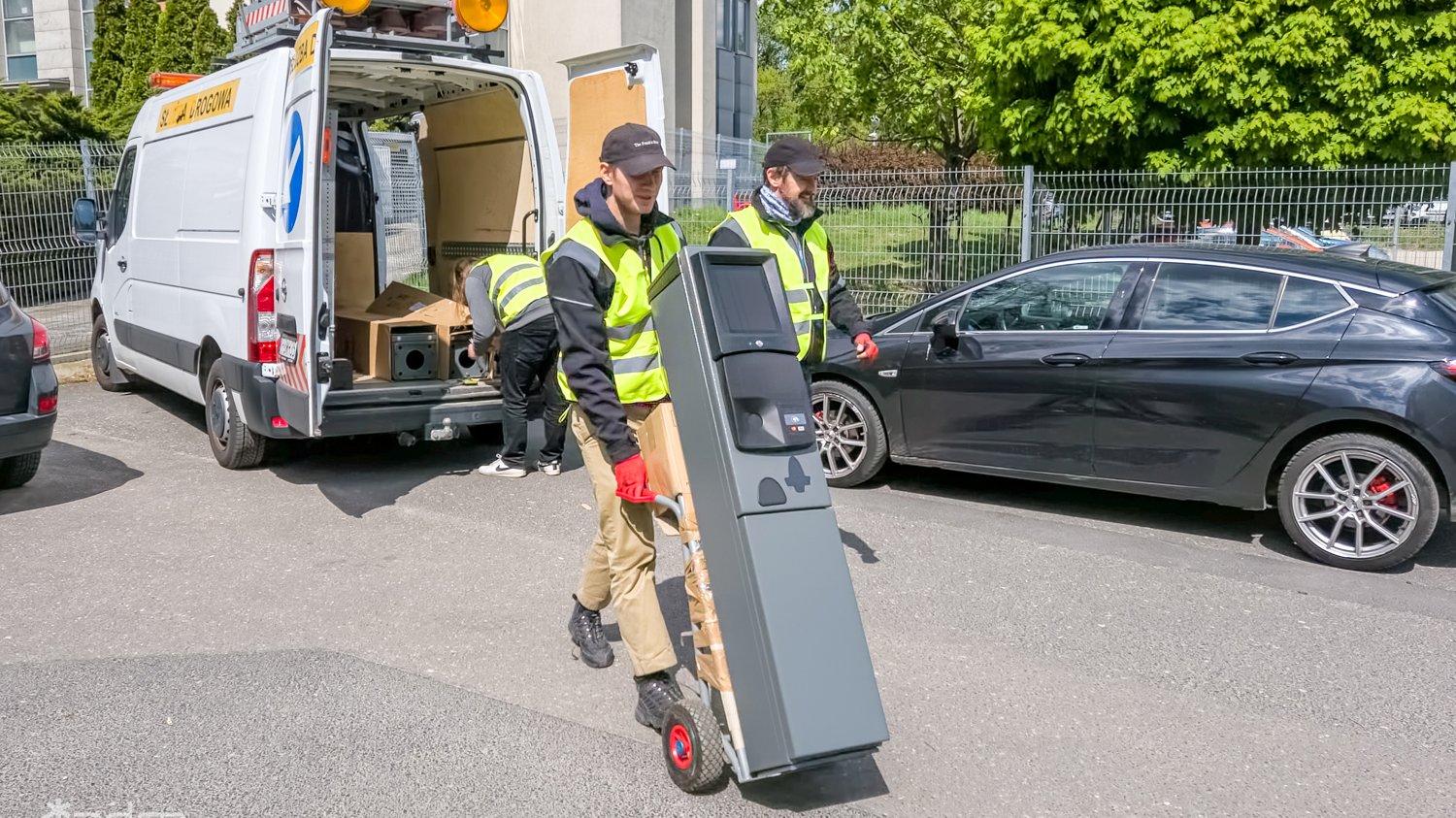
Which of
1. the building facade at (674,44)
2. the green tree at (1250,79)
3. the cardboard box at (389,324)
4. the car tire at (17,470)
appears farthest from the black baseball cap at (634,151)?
the building facade at (674,44)

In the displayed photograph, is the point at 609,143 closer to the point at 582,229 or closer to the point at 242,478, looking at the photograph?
the point at 582,229

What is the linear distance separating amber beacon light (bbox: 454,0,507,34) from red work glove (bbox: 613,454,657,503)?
470 cm

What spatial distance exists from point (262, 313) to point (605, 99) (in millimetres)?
2579

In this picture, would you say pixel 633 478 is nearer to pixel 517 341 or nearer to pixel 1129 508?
pixel 517 341

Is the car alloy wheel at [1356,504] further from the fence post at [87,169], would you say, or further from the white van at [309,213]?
the fence post at [87,169]

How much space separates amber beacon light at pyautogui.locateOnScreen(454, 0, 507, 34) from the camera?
7.45 m

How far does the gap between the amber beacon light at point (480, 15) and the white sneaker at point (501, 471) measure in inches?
107

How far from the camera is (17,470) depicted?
7199 millimetres

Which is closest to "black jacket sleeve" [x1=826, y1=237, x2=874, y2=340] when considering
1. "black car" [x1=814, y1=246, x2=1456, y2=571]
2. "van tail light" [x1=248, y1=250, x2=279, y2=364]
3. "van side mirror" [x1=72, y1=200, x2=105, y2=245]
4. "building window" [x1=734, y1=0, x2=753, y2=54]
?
"black car" [x1=814, y1=246, x2=1456, y2=571]

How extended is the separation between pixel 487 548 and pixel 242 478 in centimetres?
229

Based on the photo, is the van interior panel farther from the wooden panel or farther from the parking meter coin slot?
the parking meter coin slot

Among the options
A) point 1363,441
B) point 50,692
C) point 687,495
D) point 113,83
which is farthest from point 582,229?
point 113,83

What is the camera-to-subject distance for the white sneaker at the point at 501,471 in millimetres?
7684

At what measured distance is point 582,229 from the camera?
3902 mm
